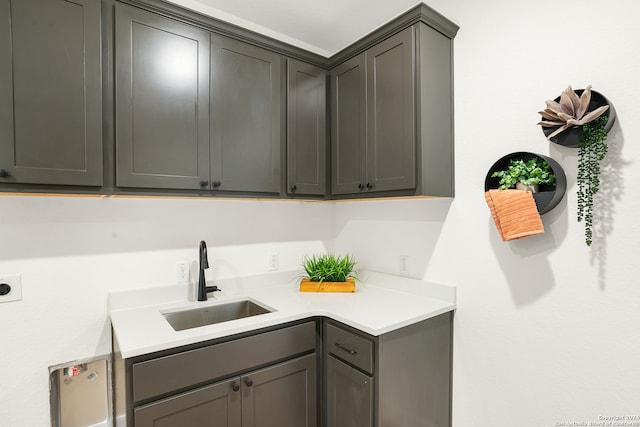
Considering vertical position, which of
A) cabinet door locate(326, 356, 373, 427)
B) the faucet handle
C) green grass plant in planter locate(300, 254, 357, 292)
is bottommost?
cabinet door locate(326, 356, 373, 427)

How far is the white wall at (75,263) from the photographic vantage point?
152 cm

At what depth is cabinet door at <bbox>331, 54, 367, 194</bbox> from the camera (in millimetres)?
1947

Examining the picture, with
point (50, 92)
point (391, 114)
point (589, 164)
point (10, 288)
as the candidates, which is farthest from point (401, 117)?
point (10, 288)

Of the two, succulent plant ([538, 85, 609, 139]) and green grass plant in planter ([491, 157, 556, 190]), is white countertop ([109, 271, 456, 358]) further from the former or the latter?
succulent plant ([538, 85, 609, 139])

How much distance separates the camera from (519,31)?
1.57 metres

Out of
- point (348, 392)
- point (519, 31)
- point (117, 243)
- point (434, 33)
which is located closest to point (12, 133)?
point (117, 243)

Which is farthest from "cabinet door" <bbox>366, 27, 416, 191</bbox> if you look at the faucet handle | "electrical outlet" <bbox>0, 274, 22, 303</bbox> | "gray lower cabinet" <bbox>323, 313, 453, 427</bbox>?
"electrical outlet" <bbox>0, 274, 22, 303</bbox>

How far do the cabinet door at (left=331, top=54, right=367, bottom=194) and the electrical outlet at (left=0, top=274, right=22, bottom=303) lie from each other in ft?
5.37

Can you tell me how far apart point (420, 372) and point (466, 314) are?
395 millimetres

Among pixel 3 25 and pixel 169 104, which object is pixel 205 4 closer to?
pixel 169 104

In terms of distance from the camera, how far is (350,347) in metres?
1.62

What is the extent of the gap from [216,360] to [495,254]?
1.40 meters

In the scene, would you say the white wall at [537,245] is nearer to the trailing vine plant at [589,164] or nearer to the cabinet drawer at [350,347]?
the trailing vine plant at [589,164]

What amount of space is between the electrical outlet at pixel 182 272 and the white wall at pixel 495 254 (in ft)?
0.15
